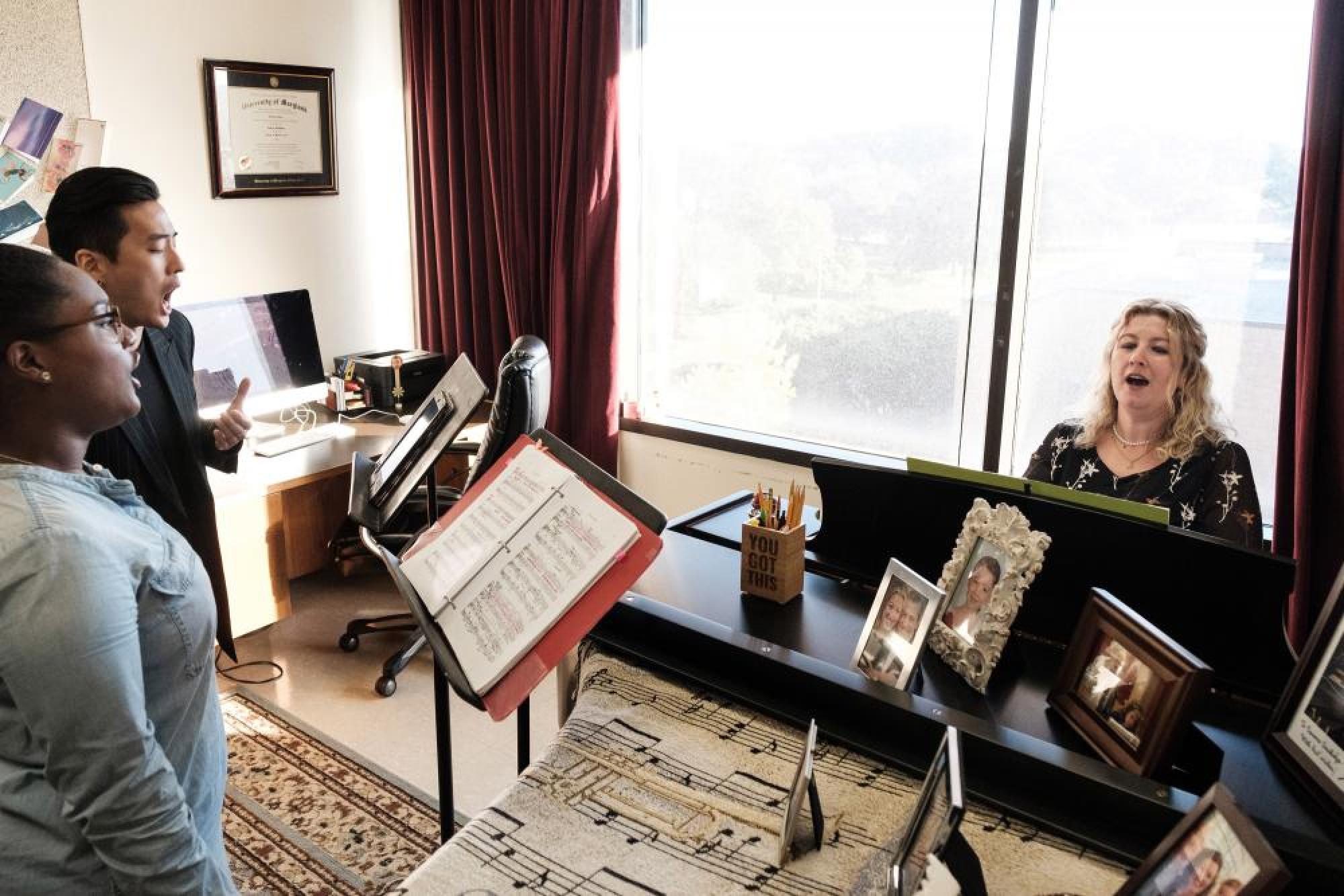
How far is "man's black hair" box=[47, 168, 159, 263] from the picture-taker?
2.00 meters

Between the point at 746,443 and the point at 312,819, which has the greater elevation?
the point at 746,443

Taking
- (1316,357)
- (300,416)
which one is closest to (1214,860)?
(1316,357)

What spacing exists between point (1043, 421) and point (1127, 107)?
3.02ft

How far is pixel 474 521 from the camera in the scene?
4.97 ft

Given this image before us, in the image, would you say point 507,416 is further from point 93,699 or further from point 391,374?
point 93,699

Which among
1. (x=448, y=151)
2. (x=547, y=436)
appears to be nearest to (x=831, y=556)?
(x=547, y=436)

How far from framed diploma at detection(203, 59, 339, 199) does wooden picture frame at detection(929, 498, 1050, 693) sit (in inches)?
124

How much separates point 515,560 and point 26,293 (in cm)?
67

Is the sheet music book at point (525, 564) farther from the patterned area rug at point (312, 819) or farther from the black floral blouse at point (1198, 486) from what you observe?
the black floral blouse at point (1198, 486)

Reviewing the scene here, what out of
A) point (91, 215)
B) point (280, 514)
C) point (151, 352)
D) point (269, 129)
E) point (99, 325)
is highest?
point (269, 129)

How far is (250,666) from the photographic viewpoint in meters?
3.21

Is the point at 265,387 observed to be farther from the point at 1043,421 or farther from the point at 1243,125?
the point at 1243,125

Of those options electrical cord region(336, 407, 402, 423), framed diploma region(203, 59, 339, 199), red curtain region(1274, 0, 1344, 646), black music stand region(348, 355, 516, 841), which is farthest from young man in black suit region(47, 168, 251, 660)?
red curtain region(1274, 0, 1344, 646)

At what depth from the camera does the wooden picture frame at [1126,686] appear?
1.06 m
